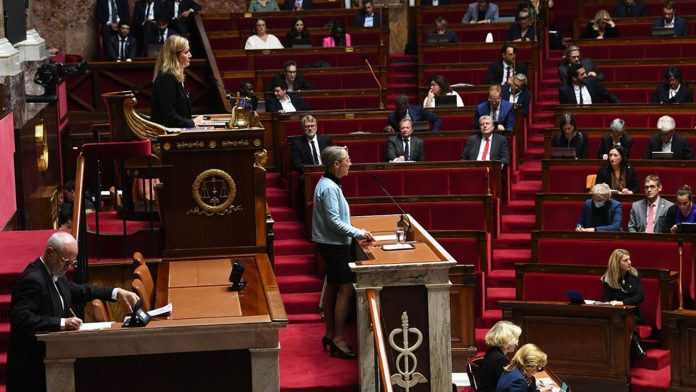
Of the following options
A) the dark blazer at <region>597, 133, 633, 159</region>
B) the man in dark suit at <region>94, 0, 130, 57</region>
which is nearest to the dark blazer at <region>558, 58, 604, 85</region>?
the dark blazer at <region>597, 133, 633, 159</region>

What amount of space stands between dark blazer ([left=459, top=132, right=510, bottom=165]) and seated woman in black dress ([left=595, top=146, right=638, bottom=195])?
2.32 ft

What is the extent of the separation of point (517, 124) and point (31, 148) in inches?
151

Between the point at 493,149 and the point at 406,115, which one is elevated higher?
the point at 406,115

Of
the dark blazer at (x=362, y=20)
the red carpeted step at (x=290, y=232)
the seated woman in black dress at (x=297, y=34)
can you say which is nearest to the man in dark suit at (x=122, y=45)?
the seated woman in black dress at (x=297, y=34)

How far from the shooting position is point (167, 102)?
6.66 meters

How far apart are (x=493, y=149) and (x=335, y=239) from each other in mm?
3036

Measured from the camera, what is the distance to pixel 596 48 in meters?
12.1

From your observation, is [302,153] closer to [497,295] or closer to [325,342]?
[497,295]

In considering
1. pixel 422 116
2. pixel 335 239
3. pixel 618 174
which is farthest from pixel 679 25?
pixel 335 239

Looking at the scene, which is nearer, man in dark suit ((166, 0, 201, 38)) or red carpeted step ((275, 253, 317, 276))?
red carpeted step ((275, 253, 317, 276))

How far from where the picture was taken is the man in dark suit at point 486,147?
371 inches

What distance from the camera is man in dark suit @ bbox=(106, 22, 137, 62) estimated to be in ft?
40.4

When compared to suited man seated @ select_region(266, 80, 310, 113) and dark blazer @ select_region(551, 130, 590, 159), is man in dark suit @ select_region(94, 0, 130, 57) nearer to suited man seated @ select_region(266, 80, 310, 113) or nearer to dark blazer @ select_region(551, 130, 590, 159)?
suited man seated @ select_region(266, 80, 310, 113)

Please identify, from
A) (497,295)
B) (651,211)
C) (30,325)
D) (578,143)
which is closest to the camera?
(30,325)
